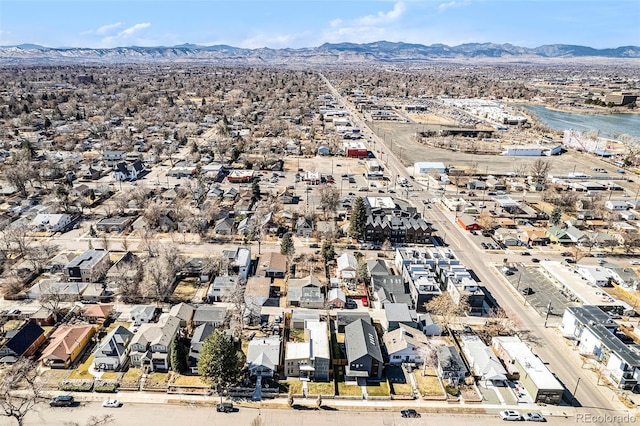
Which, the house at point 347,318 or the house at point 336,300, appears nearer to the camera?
the house at point 347,318

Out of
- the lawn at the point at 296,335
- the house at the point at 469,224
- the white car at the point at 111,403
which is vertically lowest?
the white car at the point at 111,403

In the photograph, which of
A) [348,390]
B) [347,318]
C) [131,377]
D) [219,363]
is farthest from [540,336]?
[131,377]

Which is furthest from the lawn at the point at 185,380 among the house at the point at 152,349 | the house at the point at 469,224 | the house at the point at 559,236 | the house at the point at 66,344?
the house at the point at 559,236

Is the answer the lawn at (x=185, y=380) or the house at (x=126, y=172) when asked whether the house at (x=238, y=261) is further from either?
the house at (x=126, y=172)

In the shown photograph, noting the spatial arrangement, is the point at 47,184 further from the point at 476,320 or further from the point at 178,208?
the point at 476,320

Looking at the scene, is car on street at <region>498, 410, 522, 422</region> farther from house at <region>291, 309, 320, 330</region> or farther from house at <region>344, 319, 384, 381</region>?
house at <region>291, 309, 320, 330</region>

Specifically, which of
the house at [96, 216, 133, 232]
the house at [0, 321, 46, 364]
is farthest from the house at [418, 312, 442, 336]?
the house at [96, 216, 133, 232]
